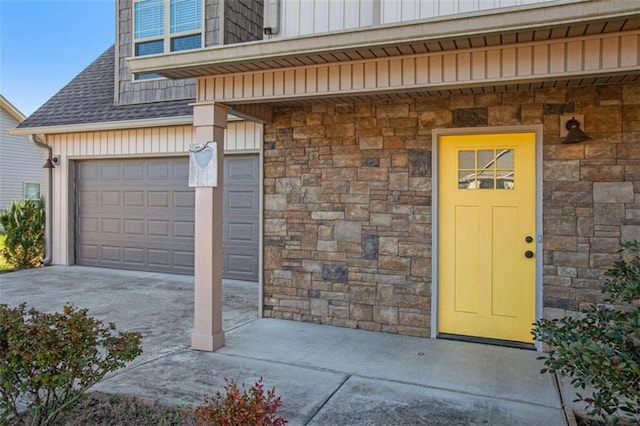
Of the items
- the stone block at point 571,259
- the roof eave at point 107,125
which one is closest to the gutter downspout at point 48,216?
the roof eave at point 107,125

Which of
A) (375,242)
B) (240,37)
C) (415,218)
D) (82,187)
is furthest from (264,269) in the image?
(82,187)

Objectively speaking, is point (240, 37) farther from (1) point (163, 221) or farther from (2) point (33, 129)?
(2) point (33, 129)

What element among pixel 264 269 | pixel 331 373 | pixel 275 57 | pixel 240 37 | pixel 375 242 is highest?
pixel 240 37

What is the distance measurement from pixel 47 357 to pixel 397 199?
3.49 m

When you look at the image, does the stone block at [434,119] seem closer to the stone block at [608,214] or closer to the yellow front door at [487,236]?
the yellow front door at [487,236]

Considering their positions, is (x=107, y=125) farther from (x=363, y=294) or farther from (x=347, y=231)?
(x=363, y=294)

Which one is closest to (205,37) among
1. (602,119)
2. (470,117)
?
(470,117)

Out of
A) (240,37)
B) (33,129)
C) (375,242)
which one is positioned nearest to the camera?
(375,242)

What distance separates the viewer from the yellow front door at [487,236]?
177 inches

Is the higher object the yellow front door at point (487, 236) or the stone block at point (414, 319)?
the yellow front door at point (487, 236)

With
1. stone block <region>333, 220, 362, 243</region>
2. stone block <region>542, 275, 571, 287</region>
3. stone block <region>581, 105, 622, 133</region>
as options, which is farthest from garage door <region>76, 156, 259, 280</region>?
stone block <region>581, 105, 622, 133</region>

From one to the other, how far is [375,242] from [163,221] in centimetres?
525

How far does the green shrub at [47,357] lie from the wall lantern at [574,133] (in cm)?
401

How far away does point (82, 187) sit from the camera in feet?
31.9
